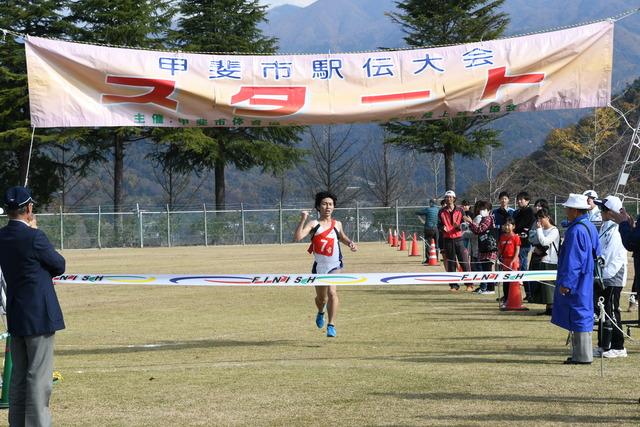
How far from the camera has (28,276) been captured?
7.79 m

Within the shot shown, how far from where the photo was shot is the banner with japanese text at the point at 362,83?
12852 mm

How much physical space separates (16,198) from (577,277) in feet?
19.6

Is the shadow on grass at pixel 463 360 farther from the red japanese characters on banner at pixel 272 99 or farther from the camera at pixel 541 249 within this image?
the camera at pixel 541 249

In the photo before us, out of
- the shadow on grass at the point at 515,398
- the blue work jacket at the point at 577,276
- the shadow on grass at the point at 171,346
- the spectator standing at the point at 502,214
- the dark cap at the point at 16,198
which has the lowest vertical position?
the shadow on grass at the point at 171,346

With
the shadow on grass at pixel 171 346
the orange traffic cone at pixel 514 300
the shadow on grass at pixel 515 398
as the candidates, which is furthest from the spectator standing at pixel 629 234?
the orange traffic cone at pixel 514 300

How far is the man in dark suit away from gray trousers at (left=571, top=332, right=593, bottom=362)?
19.2 feet

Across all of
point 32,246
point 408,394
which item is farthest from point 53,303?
point 408,394

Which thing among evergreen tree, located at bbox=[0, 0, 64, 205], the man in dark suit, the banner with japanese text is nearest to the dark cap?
the man in dark suit

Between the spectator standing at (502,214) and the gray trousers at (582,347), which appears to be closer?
the gray trousers at (582,347)

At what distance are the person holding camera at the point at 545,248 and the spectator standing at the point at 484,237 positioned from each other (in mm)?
2763

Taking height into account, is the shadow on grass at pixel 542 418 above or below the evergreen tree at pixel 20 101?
below

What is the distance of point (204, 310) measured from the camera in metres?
18.8

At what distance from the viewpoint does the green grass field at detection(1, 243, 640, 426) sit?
878 cm

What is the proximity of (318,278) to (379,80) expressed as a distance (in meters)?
2.65
